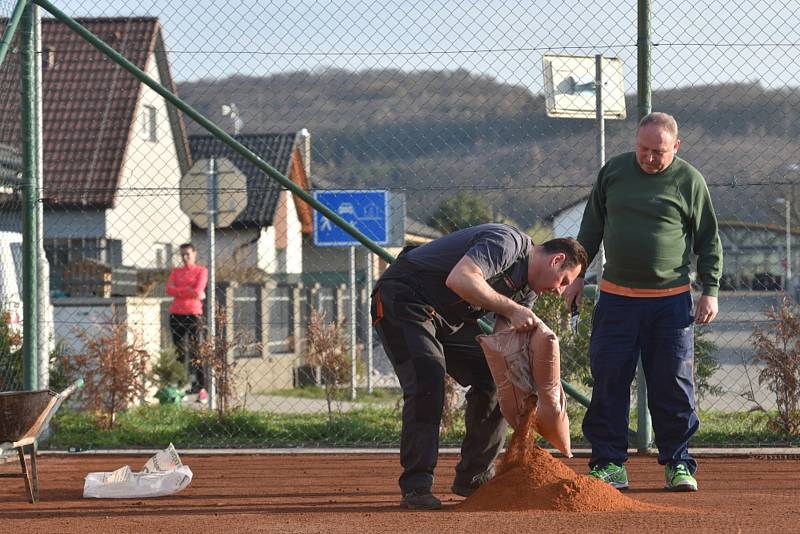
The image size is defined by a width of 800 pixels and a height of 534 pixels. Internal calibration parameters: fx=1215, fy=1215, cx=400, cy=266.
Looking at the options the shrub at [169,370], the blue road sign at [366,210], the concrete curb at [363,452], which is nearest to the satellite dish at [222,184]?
the blue road sign at [366,210]

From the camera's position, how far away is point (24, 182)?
8477mm

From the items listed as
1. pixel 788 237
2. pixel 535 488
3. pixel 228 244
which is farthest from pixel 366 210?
pixel 228 244

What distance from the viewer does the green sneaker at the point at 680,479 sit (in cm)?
643

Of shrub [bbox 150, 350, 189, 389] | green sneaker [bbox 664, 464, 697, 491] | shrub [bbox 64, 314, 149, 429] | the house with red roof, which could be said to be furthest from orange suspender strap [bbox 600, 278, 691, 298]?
the house with red roof

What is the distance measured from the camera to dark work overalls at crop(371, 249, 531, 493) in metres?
5.79

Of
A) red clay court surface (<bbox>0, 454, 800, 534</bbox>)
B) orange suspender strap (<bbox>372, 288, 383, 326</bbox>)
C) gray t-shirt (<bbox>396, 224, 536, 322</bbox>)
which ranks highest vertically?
gray t-shirt (<bbox>396, 224, 536, 322</bbox>)

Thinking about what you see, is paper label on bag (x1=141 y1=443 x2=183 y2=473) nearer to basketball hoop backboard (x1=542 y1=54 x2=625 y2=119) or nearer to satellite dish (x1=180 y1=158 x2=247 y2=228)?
basketball hoop backboard (x1=542 y1=54 x2=625 y2=119)

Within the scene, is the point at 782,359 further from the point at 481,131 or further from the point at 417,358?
the point at 417,358

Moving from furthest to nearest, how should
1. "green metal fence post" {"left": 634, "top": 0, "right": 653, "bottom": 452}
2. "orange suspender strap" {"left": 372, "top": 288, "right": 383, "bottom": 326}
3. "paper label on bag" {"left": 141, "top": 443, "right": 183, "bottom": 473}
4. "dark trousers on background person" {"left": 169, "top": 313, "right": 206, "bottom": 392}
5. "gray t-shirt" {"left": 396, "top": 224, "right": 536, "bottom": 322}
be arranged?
1. "dark trousers on background person" {"left": 169, "top": 313, "right": 206, "bottom": 392}
2. "green metal fence post" {"left": 634, "top": 0, "right": 653, "bottom": 452}
3. "paper label on bag" {"left": 141, "top": 443, "right": 183, "bottom": 473}
4. "orange suspender strap" {"left": 372, "top": 288, "right": 383, "bottom": 326}
5. "gray t-shirt" {"left": 396, "top": 224, "right": 536, "bottom": 322}

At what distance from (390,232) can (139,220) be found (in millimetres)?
15752

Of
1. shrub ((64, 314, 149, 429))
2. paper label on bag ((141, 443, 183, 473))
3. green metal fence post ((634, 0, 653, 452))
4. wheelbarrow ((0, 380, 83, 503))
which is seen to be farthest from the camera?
shrub ((64, 314, 149, 429))

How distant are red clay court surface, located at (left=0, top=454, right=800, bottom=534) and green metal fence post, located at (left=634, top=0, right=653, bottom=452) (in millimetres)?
219

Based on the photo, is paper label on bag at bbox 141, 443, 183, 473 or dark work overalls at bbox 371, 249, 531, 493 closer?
dark work overalls at bbox 371, 249, 531, 493

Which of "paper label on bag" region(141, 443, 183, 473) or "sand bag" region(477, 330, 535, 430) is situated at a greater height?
"sand bag" region(477, 330, 535, 430)
